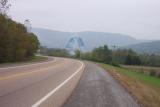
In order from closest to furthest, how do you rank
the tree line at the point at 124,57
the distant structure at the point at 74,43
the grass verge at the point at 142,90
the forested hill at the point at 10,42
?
the grass verge at the point at 142,90 → the forested hill at the point at 10,42 → the tree line at the point at 124,57 → the distant structure at the point at 74,43

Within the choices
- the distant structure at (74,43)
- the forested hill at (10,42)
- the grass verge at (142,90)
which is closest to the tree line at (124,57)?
the distant structure at (74,43)

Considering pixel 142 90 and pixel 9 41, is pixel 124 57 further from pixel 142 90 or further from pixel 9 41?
pixel 142 90

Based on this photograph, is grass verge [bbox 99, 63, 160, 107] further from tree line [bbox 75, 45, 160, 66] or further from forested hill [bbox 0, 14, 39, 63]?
tree line [bbox 75, 45, 160, 66]

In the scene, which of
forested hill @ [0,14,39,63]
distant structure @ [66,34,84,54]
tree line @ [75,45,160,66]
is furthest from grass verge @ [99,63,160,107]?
distant structure @ [66,34,84,54]

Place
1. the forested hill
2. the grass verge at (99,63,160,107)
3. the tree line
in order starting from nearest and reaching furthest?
the grass verge at (99,63,160,107) → the forested hill → the tree line

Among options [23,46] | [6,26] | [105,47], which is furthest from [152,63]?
[6,26]

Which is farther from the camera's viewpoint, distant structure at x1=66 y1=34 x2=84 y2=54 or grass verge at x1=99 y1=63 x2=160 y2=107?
distant structure at x1=66 y1=34 x2=84 y2=54

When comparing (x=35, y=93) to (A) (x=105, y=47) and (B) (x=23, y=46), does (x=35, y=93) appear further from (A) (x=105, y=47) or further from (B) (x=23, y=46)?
(A) (x=105, y=47)

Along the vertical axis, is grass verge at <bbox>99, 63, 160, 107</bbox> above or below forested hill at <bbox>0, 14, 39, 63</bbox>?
below

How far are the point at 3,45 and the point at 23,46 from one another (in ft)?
37.8

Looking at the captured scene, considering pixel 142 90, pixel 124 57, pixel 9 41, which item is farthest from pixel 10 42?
pixel 124 57

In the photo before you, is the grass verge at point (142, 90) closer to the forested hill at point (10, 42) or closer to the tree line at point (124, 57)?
the forested hill at point (10, 42)

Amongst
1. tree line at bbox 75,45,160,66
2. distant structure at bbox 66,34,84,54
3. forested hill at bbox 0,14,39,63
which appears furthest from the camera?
distant structure at bbox 66,34,84,54

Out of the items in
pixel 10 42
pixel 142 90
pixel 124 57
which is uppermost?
pixel 10 42
